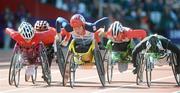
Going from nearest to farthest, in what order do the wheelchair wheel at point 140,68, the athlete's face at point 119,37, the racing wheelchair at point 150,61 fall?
the racing wheelchair at point 150,61, the wheelchair wheel at point 140,68, the athlete's face at point 119,37

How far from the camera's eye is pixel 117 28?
1709 centimetres

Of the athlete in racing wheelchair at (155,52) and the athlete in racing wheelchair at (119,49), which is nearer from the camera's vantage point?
the athlete in racing wheelchair at (155,52)

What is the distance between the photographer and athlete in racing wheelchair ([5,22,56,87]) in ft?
53.0

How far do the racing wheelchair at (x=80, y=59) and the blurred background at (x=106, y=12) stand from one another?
16.4 metres

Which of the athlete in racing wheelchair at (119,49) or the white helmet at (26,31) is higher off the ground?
the white helmet at (26,31)

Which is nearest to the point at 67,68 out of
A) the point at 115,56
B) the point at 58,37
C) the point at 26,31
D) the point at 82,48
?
the point at 82,48

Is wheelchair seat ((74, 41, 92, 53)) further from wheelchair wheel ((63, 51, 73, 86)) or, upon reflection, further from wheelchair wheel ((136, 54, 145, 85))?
wheelchair wheel ((136, 54, 145, 85))

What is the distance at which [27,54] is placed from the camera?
53.5 ft

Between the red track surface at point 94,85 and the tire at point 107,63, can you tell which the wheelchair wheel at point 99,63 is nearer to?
the red track surface at point 94,85

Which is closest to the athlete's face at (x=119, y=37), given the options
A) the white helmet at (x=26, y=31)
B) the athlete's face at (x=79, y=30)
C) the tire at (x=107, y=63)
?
the tire at (x=107, y=63)

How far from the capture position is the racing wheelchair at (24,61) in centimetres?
1612

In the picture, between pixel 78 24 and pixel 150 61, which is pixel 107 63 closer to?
pixel 150 61

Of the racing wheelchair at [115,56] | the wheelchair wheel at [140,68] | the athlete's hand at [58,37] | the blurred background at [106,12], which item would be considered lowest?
the wheelchair wheel at [140,68]

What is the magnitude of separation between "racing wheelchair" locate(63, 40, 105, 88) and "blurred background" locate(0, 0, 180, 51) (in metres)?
16.4
